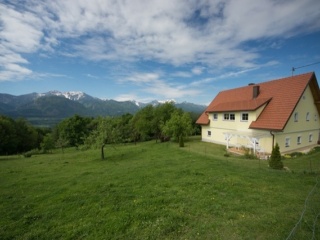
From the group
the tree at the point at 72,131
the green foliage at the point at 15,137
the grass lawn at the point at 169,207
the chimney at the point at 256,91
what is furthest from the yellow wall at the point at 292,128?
the green foliage at the point at 15,137

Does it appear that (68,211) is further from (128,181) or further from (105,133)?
(105,133)

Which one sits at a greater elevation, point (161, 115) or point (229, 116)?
point (161, 115)

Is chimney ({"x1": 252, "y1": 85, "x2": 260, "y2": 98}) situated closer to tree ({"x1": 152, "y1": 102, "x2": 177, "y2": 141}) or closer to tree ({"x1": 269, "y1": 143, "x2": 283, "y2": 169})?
tree ({"x1": 269, "y1": 143, "x2": 283, "y2": 169})

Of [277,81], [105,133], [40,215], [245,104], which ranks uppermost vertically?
[277,81]

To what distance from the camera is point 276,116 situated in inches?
889

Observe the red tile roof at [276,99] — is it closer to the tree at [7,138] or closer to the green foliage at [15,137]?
the tree at [7,138]

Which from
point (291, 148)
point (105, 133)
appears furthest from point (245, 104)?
point (105, 133)

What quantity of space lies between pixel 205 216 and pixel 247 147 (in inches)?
774

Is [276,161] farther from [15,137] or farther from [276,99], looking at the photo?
[15,137]

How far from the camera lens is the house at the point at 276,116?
2229cm

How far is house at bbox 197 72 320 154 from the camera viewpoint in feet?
73.1

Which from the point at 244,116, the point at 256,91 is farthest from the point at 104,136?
the point at 256,91

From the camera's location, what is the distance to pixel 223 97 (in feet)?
114

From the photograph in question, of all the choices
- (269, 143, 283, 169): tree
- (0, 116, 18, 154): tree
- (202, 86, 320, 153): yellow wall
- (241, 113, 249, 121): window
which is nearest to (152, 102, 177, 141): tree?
(202, 86, 320, 153): yellow wall
